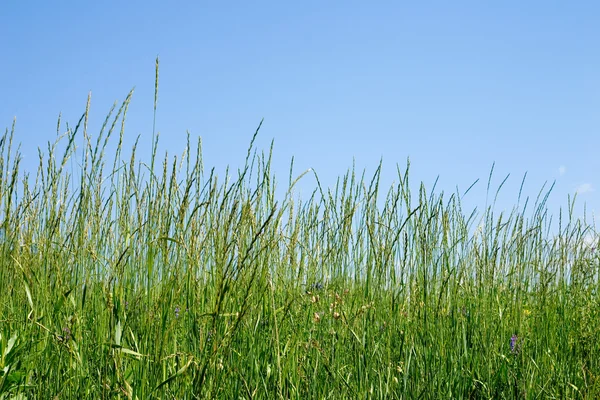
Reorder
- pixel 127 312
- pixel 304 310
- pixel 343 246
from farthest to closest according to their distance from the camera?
pixel 304 310 → pixel 343 246 → pixel 127 312

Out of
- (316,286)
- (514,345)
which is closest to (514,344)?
(514,345)

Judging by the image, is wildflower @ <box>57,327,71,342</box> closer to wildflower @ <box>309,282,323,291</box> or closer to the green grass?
the green grass

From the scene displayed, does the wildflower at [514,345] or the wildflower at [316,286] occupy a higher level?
the wildflower at [316,286]

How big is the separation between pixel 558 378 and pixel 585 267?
125cm

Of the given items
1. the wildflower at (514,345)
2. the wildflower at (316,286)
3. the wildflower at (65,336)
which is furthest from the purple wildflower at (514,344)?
the wildflower at (65,336)

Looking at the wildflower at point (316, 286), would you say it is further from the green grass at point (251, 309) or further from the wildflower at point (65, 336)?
the wildflower at point (65, 336)

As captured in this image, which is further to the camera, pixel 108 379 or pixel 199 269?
pixel 199 269

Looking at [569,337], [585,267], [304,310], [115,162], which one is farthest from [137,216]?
[585,267]

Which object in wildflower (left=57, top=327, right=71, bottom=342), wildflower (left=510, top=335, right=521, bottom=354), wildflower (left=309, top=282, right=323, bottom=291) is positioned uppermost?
wildflower (left=309, top=282, right=323, bottom=291)

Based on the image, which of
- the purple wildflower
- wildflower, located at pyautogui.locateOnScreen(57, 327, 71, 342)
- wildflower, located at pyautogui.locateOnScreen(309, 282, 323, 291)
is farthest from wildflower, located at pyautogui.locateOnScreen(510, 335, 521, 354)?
wildflower, located at pyautogui.locateOnScreen(57, 327, 71, 342)

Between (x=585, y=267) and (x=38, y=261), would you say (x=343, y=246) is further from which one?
(x=585, y=267)

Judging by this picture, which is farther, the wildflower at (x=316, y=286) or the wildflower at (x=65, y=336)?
the wildflower at (x=316, y=286)

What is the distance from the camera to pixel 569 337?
313 centimetres

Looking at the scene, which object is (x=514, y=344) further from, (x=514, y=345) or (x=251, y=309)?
(x=251, y=309)
